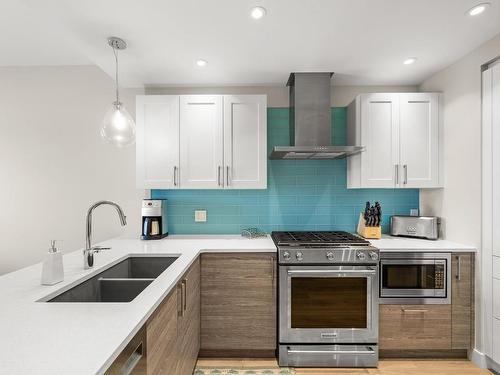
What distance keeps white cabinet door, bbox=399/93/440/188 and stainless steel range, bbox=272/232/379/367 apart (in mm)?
945

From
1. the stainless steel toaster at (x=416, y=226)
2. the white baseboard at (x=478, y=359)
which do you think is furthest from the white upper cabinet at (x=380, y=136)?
the white baseboard at (x=478, y=359)

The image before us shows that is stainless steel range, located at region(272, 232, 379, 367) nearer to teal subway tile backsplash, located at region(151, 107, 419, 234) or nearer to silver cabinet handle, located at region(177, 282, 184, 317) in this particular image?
teal subway tile backsplash, located at region(151, 107, 419, 234)

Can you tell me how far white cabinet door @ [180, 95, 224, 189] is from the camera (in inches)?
102

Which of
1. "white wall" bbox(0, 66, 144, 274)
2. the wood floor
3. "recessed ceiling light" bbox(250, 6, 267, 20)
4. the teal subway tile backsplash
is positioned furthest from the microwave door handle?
"white wall" bbox(0, 66, 144, 274)

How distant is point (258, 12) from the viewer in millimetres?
1671

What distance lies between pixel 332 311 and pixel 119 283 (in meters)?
1.58

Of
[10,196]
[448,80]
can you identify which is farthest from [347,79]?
[10,196]

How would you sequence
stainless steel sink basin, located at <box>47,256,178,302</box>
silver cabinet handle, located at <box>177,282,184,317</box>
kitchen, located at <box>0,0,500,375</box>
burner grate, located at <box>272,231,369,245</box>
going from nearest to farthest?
1. stainless steel sink basin, located at <box>47,256,178,302</box>
2. silver cabinet handle, located at <box>177,282,184,317</box>
3. kitchen, located at <box>0,0,500,375</box>
4. burner grate, located at <box>272,231,369,245</box>

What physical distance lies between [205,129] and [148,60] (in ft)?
2.41

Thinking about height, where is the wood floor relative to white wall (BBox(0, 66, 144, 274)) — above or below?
below

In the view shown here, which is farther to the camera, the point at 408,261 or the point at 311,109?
the point at 311,109

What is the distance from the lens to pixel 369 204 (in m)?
2.76

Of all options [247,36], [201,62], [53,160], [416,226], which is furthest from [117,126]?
[416,226]

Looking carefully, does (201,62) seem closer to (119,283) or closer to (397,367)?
(119,283)
